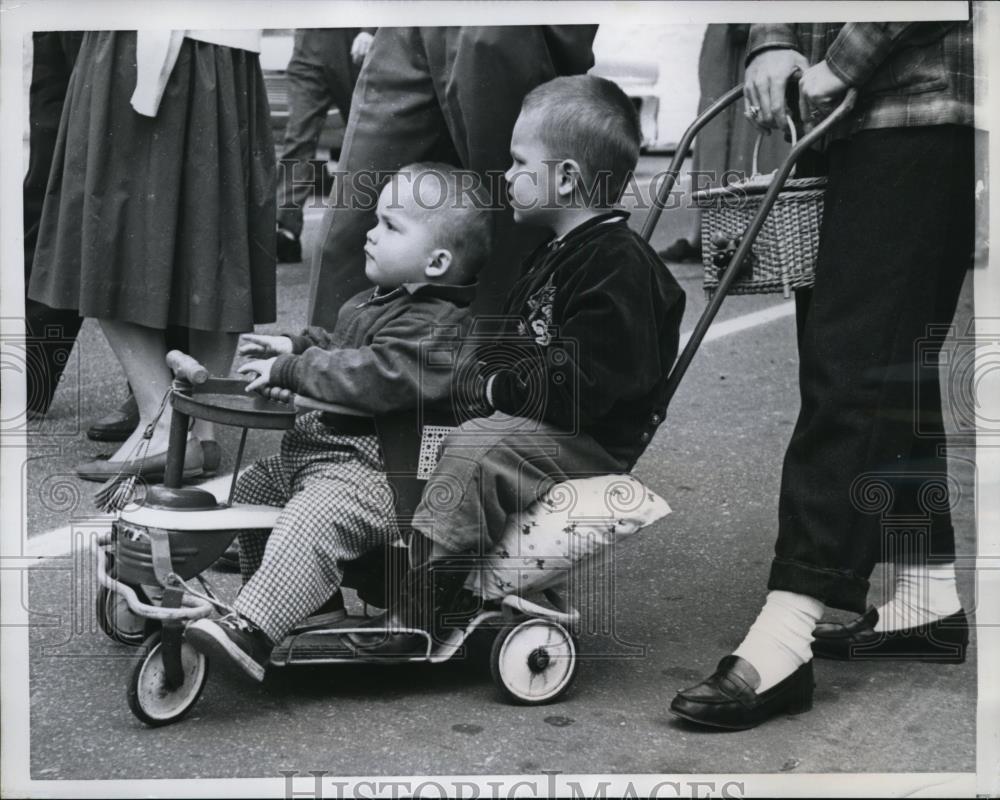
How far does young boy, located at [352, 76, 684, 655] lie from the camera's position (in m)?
3.01

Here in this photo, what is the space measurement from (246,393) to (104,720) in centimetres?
69

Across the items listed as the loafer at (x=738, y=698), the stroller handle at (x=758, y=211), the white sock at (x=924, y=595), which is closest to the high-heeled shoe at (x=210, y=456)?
the stroller handle at (x=758, y=211)

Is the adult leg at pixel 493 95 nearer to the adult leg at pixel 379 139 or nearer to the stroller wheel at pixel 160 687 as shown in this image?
the adult leg at pixel 379 139

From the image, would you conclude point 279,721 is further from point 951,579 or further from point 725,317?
point 725,317

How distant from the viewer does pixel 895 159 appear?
3.06 metres

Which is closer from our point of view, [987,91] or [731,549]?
[987,91]

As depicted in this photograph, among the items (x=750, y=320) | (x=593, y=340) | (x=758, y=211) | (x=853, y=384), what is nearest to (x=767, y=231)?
(x=758, y=211)

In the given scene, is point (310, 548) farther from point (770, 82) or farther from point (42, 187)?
point (770, 82)

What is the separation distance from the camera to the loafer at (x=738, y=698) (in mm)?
3059

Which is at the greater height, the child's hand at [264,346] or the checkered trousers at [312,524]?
the child's hand at [264,346]

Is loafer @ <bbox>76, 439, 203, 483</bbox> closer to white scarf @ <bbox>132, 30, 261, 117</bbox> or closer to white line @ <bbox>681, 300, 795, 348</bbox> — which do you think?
white scarf @ <bbox>132, 30, 261, 117</bbox>

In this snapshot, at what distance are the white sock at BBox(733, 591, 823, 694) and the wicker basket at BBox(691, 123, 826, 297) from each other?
2.11ft

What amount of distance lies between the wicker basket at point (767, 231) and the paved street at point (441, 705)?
131 millimetres

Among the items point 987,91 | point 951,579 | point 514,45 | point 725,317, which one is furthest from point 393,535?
point 725,317
